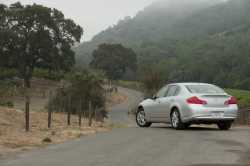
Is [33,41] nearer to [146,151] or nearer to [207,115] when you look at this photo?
[207,115]

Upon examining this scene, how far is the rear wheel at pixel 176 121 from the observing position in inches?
729

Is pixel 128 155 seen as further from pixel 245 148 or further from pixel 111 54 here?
pixel 111 54

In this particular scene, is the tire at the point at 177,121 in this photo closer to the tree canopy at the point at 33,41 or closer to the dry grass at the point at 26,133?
the dry grass at the point at 26,133

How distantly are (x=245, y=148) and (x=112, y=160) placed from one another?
323 cm

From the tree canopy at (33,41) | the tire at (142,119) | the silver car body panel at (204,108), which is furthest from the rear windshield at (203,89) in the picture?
the tree canopy at (33,41)

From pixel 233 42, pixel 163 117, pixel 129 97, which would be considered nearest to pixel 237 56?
pixel 233 42

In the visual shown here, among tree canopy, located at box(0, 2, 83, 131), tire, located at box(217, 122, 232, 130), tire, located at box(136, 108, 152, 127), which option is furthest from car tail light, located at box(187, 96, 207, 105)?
tree canopy, located at box(0, 2, 83, 131)

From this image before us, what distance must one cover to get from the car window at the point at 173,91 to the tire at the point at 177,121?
0.61m

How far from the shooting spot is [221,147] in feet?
41.5

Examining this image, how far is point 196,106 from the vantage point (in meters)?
18.1

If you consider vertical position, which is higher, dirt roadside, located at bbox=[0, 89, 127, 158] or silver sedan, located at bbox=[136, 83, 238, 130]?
silver sedan, located at bbox=[136, 83, 238, 130]

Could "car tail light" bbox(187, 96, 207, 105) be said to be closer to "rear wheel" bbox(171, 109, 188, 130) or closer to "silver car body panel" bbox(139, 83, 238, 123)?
"silver car body panel" bbox(139, 83, 238, 123)

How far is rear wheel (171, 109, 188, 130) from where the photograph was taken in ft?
60.7

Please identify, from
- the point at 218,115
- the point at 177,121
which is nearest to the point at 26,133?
the point at 177,121
